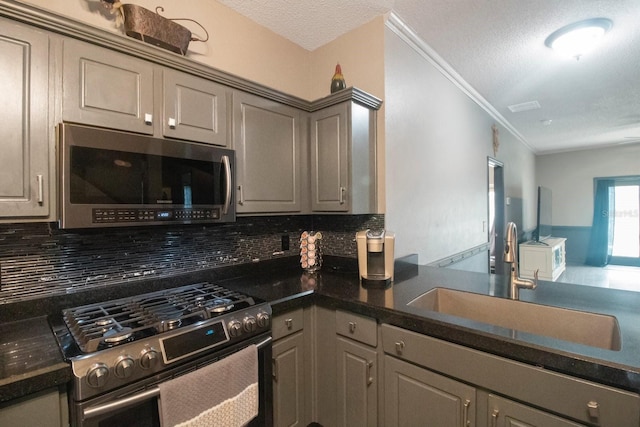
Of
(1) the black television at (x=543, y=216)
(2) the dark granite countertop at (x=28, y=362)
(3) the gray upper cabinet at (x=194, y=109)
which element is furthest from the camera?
(1) the black television at (x=543, y=216)

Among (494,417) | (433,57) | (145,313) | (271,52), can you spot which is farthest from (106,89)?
(433,57)

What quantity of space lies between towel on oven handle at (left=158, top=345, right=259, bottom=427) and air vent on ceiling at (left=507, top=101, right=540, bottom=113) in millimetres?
4239

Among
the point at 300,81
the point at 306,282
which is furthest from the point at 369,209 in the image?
the point at 300,81

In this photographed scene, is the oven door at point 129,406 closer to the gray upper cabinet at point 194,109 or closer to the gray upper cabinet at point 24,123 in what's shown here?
the gray upper cabinet at point 24,123

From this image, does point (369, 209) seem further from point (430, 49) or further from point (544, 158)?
point (544, 158)

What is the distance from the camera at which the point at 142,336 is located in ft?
3.48

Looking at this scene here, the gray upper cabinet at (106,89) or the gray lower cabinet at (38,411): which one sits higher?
the gray upper cabinet at (106,89)

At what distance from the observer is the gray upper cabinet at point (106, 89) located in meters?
1.17

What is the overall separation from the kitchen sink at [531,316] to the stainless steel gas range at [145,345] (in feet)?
2.73

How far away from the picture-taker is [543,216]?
19.2ft

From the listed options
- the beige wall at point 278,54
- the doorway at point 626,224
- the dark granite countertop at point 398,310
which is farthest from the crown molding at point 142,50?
the doorway at point 626,224

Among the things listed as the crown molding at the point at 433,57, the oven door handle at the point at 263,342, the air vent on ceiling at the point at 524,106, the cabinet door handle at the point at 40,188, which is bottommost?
the oven door handle at the point at 263,342

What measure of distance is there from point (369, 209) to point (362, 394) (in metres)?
1.09

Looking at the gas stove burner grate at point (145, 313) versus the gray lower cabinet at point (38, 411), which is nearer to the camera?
the gray lower cabinet at point (38, 411)
